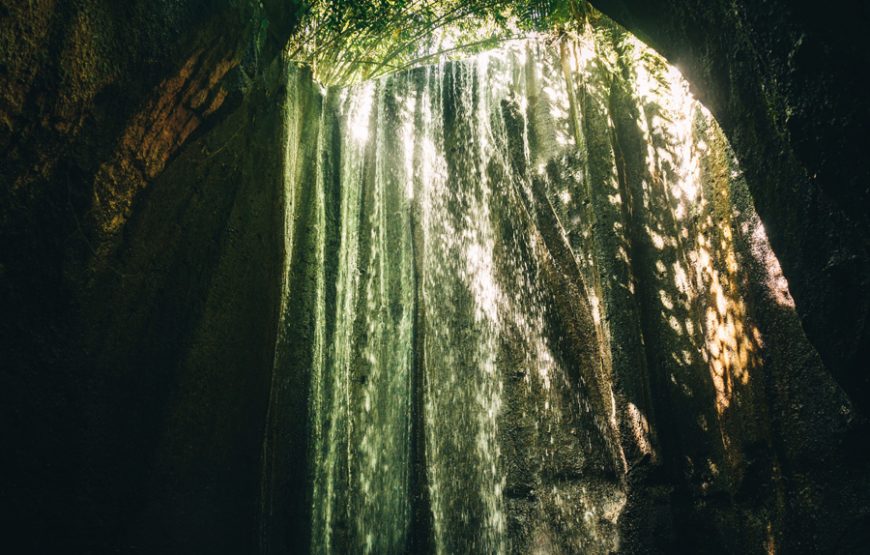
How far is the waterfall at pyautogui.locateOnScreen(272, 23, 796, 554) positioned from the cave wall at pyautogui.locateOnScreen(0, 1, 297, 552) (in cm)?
80

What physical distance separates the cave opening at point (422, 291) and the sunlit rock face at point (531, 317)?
1.1 inches

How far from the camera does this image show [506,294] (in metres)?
5.79

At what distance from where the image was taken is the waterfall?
468cm

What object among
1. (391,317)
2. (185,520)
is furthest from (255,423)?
(391,317)

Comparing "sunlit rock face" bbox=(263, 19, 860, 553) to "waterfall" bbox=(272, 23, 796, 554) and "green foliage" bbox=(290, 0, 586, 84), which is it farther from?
"green foliage" bbox=(290, 0, 586, 84)

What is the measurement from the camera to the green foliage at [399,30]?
7287 millimetres

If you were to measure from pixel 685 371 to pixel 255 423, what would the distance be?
4.17 metres

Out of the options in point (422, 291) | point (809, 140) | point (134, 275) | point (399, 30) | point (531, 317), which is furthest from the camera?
point (399, 30)

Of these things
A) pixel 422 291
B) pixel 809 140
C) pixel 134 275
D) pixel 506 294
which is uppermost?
pixel 422 291

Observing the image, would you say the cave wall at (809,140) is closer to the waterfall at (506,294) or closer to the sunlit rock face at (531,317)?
the sunlit rock face at (531,317)

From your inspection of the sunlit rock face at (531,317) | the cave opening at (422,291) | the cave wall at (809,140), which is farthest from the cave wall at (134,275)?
the cave wall at (809,140)

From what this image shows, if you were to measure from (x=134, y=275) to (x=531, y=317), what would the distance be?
12.5 ft

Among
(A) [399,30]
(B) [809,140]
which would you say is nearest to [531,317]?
(B) [809,140]

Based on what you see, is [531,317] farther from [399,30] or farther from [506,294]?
[399,30]
